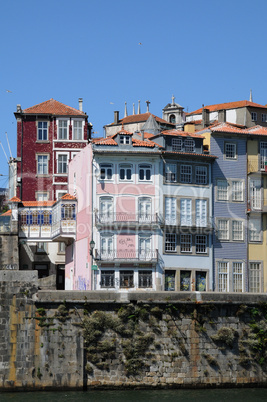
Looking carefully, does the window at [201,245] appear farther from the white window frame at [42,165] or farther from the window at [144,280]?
the white window frame at [42,165]

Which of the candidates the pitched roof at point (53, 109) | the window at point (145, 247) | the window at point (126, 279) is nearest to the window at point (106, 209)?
the window at point (145, 247)

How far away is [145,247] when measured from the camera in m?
64.9

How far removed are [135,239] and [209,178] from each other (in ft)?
24.5

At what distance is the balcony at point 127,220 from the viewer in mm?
64375

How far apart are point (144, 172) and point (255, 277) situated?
37.6 feet

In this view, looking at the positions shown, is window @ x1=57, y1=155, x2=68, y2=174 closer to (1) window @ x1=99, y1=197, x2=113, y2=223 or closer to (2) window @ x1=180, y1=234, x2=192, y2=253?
(1) window @ x1=99, y1=197, x2=113, y2=223

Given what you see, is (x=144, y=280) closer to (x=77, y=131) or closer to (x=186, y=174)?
(x=186, y=174)

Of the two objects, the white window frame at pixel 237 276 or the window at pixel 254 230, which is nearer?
the white window frame at pixel 237 276

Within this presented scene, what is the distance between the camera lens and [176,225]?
6538cm

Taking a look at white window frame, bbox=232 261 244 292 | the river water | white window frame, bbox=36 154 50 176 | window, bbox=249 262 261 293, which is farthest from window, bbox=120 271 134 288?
white window frame, bbox=36 154 50 176

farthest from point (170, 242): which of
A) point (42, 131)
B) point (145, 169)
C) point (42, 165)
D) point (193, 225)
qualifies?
point (42, 131)

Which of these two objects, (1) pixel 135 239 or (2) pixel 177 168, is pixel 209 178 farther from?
(1) pixel 135 239

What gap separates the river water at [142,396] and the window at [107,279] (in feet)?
46.4

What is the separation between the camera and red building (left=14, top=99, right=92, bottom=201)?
77375 mm
